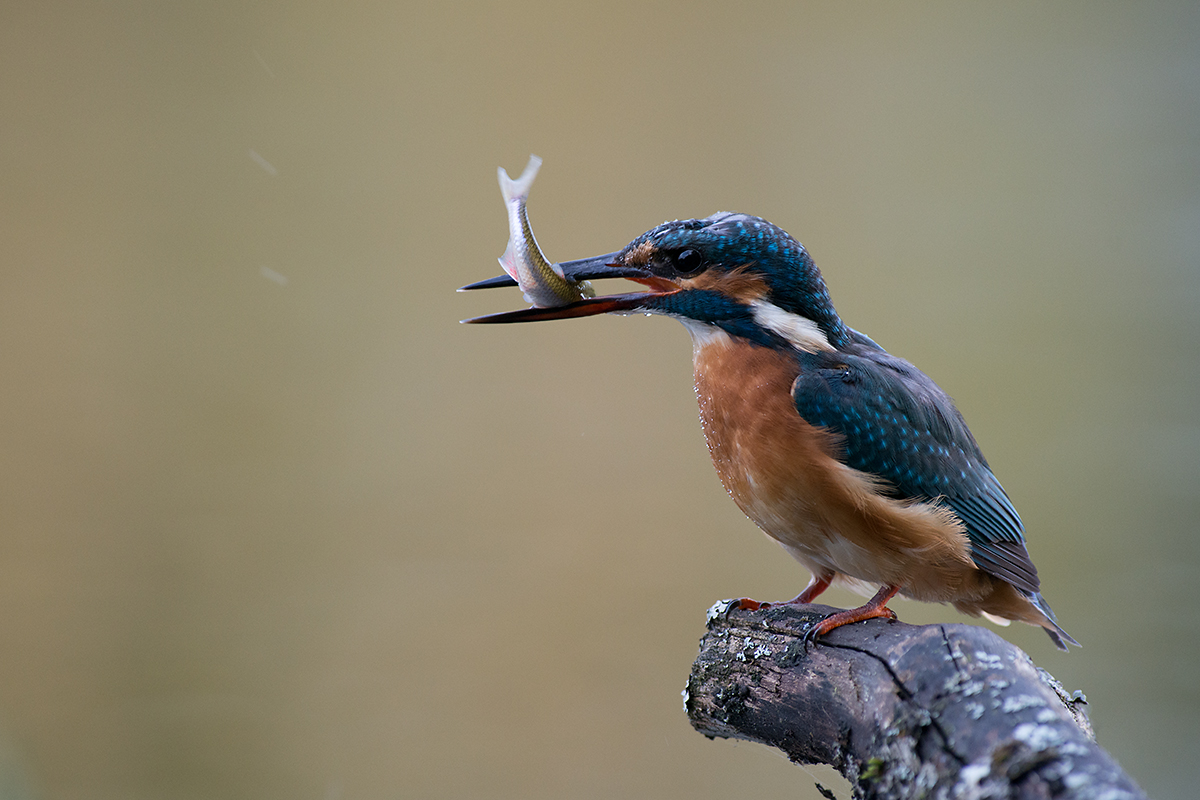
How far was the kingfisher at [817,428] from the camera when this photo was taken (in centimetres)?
122

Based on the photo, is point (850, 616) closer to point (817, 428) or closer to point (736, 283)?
point (817, 428)

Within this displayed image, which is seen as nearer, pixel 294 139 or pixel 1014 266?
pixel 294 139

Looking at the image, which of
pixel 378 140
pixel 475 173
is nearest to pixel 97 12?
pixel 378 140

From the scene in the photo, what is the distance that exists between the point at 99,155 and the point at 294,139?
1.93 feet

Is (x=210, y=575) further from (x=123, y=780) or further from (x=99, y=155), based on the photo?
(x=99, y=155)

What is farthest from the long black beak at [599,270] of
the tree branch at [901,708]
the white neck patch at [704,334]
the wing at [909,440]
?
the tree branch at [901,708]

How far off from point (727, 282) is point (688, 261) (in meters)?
0.07

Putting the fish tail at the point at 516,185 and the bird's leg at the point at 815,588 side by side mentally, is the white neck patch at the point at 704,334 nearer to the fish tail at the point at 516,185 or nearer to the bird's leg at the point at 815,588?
the fish tail at the point at 516,185

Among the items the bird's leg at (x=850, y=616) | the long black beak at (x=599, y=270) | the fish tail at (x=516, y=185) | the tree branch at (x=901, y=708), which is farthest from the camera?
the long black beak at (x=599, y=270)

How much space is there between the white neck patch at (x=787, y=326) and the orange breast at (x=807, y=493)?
0.04m

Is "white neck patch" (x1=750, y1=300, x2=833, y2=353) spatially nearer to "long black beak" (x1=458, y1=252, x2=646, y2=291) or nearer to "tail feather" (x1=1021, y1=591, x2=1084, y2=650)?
"long black beak" (x1=458, y1=252, x2=646, y2=291)

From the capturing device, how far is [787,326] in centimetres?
131

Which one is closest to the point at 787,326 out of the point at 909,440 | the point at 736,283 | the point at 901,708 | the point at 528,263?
the point at 736,283

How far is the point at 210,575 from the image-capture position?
2.69m
